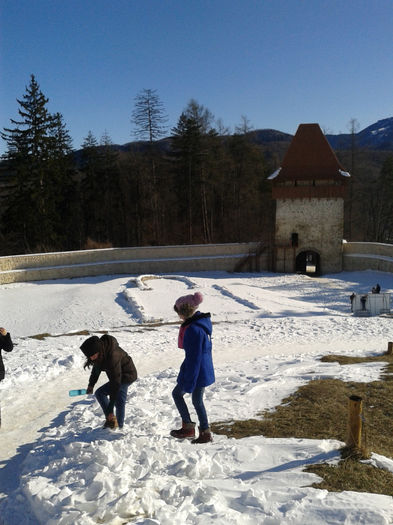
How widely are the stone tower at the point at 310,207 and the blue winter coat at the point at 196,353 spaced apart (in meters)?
23.3

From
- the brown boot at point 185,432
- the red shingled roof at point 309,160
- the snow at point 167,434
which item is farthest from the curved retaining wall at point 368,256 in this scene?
the brown boot at point 185,432

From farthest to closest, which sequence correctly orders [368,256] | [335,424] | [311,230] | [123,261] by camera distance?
[311,230] < [123,261] < [368,256] < [335,424]

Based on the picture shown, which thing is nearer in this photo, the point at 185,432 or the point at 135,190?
the point at 185,432

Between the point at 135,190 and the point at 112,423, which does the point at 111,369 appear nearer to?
the point at 112,423

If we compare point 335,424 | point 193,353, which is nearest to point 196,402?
point 193,353

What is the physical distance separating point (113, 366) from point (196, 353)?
1167 millimetres

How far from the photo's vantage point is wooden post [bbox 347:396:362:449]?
438 centimetres

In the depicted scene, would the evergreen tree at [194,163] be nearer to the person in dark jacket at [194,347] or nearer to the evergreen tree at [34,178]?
the evergreen tree at [34,178]

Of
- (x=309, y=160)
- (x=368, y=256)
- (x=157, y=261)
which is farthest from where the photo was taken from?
(x=309, y=160)

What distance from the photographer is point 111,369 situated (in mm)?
5035

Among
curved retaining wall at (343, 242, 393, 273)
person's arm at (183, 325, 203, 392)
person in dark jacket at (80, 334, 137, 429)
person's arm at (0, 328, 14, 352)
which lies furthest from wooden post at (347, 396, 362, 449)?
curved retaining wall at (343, 242, 393, 273)

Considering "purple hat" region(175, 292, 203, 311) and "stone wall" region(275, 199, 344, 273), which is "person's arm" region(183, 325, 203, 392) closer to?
"purple hat" region(175, 292, 203, 311)

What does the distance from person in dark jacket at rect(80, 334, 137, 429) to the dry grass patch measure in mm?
1394

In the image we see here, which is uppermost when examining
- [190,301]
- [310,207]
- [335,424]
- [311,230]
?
[310,207]
